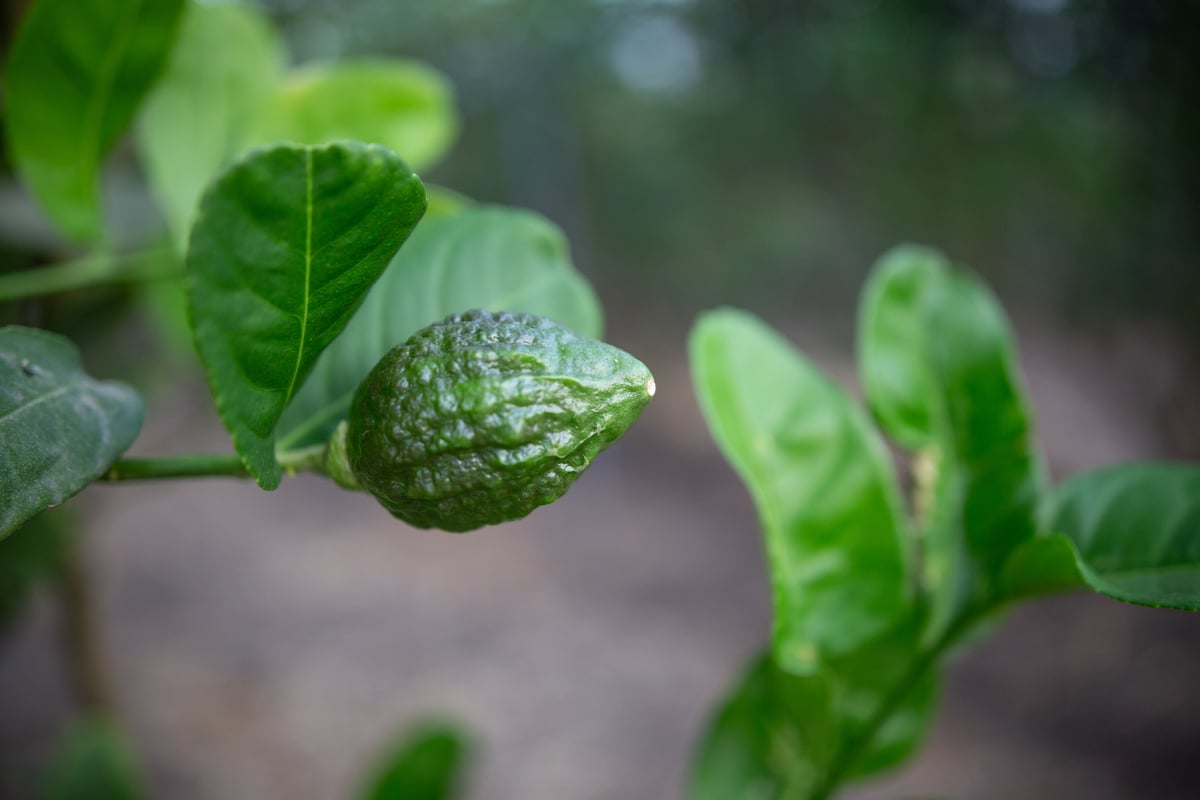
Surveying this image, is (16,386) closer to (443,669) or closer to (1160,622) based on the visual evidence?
(443,669)

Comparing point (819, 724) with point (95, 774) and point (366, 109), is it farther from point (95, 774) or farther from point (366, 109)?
point (95, 774)

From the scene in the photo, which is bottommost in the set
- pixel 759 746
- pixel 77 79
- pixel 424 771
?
pixel 424 771

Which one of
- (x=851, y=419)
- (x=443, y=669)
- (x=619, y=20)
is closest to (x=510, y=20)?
(x=619, y=20)

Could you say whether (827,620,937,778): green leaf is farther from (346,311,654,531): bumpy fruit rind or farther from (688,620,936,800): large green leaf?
(346,311,654,531): bumpy fruit rind

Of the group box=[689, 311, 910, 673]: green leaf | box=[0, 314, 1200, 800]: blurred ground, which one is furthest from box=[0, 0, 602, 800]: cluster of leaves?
box=[0, 314, 1200, 800]: blurred ground

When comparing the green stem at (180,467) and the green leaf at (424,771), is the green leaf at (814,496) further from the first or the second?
the green leaf at (424,771)

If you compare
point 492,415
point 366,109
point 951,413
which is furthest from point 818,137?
point 492,415

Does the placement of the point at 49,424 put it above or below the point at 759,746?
above
